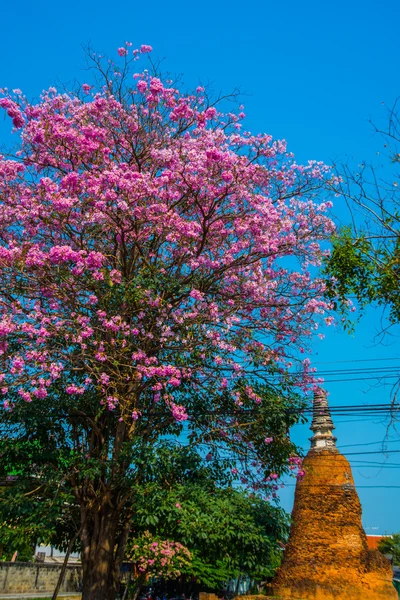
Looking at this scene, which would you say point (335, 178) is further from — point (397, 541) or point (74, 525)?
point (397, 541)

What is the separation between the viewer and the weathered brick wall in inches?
1105

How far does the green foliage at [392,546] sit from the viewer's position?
169 feet

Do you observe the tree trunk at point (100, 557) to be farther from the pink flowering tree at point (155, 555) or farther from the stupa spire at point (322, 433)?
the stupa spire at point (322, 433)

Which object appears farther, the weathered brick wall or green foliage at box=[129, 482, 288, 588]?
the weathered brick wall

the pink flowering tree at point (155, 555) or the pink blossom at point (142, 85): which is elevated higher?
the pink blossom at point (142, 85)

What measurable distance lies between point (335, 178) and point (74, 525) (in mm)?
10200

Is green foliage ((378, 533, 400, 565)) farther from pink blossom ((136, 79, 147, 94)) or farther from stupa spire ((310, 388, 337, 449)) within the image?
pink blossom ((136, 79, 147, 94))

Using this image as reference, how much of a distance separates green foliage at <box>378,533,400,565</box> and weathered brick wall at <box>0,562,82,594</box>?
31.1 m

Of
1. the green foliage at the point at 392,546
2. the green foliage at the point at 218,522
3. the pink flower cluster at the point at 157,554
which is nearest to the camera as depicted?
the green foliage at the point at 218,522

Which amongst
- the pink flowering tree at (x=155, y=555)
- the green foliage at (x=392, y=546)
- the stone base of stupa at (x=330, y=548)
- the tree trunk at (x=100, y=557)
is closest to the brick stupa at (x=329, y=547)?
the stone base of stupa at (x=330, y=548)

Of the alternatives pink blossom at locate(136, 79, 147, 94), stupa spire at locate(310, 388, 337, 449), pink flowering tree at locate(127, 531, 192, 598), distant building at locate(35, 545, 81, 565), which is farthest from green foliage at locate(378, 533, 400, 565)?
pink blossom at locate(136, 79, 147, 94)

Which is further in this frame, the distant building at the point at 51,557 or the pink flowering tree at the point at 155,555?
the distant building at the point at 51,557

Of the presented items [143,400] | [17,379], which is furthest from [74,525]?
[17,379]

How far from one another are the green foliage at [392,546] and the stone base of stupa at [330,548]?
33613 millimetres
